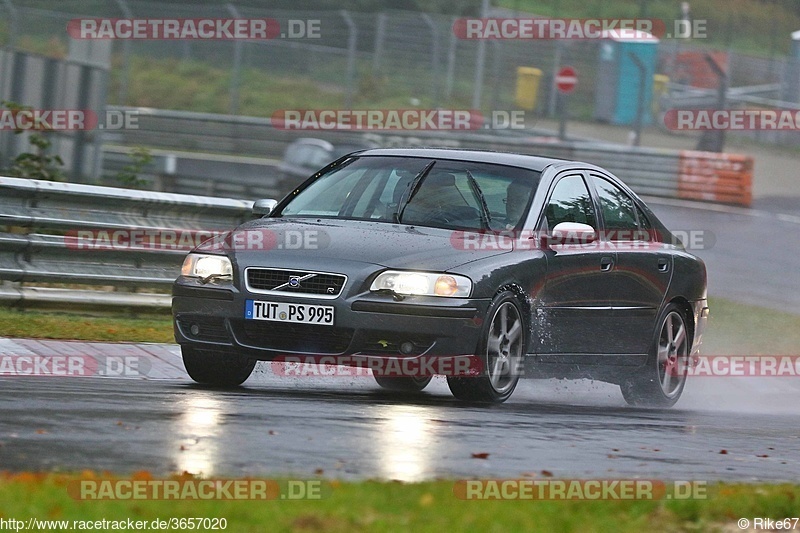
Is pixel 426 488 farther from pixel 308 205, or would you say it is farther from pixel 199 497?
pixel 308 205

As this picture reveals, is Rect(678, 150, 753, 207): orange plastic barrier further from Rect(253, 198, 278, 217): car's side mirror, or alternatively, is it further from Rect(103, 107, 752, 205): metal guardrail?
Rect(253, 198, 278, 217): car's side mirror

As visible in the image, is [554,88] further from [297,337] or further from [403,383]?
[297,337]

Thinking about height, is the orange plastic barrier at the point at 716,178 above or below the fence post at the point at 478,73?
below

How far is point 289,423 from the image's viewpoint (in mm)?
7090

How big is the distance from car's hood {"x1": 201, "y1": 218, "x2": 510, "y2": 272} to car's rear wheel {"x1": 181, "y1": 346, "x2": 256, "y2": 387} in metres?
0.75

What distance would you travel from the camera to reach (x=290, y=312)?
8414mm

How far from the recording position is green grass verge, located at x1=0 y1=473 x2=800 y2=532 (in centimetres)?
457

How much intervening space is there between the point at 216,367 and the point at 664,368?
330 cm

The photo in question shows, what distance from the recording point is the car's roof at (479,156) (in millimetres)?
9656

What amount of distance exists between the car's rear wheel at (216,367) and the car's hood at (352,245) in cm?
75

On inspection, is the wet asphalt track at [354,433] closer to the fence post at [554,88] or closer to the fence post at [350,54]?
the fence post at [350,54]

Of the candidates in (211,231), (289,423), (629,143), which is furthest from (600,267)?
(629,143)

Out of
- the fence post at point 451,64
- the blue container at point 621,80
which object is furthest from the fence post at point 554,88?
the fence post at point 451,64

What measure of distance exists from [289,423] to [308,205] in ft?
9.31
